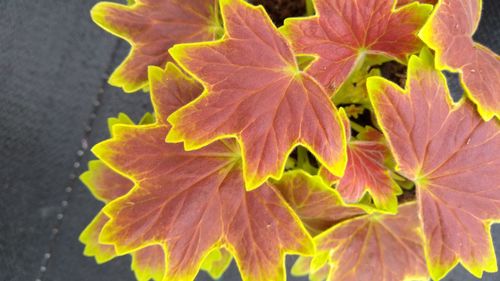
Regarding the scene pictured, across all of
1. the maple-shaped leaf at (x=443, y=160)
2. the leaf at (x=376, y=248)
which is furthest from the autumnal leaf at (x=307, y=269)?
the maple-shaped leaf at (x=443, y=160)

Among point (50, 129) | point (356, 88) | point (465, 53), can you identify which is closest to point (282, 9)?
point (356, 88)

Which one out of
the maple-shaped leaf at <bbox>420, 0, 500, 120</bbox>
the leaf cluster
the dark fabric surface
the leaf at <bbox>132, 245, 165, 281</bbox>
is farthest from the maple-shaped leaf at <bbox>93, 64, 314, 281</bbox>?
the dark fabric surface

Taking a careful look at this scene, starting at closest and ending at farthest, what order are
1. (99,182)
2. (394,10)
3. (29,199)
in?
(394,10), (99,182), (29,199)

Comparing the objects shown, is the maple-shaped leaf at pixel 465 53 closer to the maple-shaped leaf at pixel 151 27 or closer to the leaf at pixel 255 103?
the leaf at pixel 255 103

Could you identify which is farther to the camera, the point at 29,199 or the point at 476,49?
the point at 29,199

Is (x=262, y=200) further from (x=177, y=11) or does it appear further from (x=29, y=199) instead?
(x=29, y=199)

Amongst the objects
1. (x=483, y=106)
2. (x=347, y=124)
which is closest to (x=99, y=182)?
(x=347, y=124)
